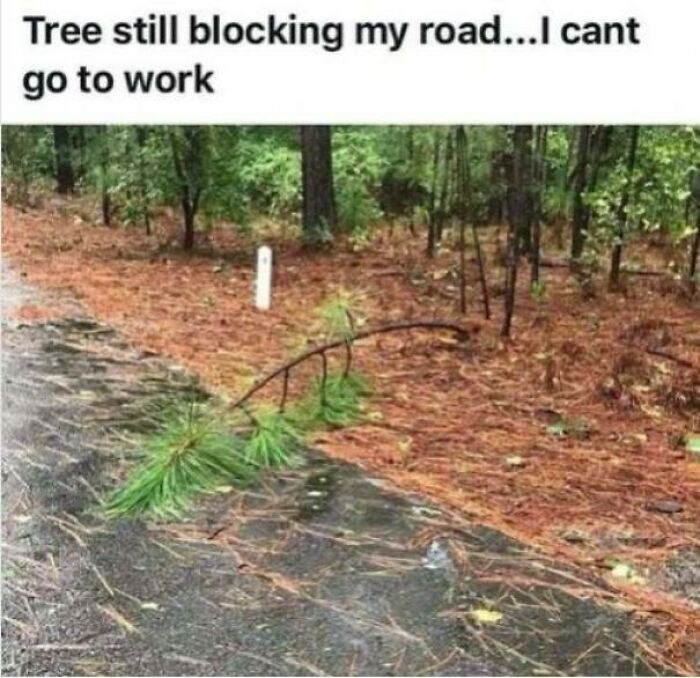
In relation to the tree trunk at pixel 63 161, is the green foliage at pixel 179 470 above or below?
below

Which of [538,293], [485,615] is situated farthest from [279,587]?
[538,293]

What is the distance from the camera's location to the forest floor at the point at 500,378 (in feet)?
9.84

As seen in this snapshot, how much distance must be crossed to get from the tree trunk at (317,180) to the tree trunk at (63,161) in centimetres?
424

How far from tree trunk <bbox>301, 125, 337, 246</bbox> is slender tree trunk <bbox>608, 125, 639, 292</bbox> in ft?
7.89

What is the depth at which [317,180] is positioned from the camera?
8.38 meters

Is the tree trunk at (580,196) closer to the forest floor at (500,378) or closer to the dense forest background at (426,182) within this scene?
the dense forest background at (426,182)

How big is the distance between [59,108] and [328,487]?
1.49 m

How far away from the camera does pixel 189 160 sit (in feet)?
25.6

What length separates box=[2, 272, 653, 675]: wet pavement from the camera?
2248 millimetres

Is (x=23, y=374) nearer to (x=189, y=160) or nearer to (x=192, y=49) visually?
(x=192, y=49)

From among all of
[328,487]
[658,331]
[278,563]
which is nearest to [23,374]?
[328,487]

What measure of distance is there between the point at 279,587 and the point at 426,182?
6.59 metres

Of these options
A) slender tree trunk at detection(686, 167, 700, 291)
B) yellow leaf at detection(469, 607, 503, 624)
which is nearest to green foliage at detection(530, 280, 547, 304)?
slender tree trunk at detection(686, 167, 700, 291)

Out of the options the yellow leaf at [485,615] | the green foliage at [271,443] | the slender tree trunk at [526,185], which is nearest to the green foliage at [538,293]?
the slender tree trunk at [526,185]
